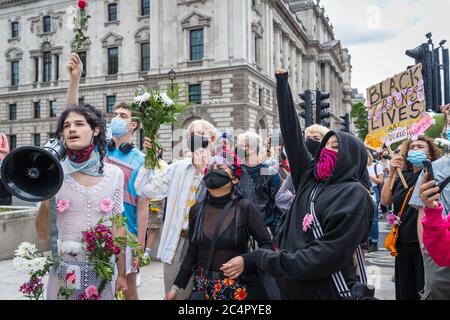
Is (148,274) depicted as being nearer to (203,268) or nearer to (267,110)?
(203,268)

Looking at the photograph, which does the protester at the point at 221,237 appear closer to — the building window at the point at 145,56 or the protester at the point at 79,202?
A: the protester at the point at 79,202

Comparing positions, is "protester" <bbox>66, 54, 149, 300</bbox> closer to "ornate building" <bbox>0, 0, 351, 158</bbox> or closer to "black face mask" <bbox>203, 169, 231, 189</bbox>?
"black face mask" <bbox>203, 169, 231, 189</bbox>

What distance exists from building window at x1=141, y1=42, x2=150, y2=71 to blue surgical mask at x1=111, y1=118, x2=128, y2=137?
1467 inches

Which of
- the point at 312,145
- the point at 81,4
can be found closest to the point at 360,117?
the point at 312,145

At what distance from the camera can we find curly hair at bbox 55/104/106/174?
3.03m

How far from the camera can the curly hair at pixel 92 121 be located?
3.03m

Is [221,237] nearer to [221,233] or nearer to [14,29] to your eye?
[221,233]

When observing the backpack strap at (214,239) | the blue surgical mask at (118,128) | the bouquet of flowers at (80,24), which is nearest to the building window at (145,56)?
the blue surgical mask at (118,128)

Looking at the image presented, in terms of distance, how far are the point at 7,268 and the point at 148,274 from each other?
227 cm

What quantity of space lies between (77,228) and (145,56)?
129 feet

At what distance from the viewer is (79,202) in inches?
114

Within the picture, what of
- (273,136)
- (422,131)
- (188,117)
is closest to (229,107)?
(188,117)

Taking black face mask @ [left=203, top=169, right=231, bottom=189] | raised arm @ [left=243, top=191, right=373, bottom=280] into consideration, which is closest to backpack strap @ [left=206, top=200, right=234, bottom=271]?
black face mask @ [left=203, top=169, right=231, bottom=189]

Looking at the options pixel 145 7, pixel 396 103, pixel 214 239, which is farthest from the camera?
pixel 145 7
